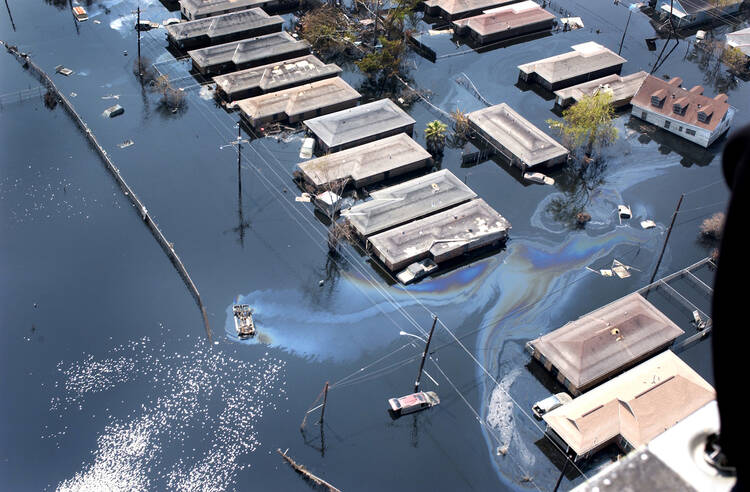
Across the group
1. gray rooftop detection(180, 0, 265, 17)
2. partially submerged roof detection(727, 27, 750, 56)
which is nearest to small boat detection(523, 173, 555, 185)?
partially submerged roof detection(727, 27, 750, 56)

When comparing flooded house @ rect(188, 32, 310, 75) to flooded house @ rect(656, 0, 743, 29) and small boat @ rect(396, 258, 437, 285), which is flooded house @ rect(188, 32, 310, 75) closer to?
small boat @ rect(396, 258, 437, 285)

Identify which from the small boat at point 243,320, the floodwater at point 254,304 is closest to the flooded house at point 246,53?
the floodwater at point 254,304

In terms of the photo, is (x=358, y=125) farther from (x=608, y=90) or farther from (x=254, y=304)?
(x=608, y=90)

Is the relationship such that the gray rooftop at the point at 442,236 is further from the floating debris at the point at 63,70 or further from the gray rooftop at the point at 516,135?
the floating debris at the point at 63,70

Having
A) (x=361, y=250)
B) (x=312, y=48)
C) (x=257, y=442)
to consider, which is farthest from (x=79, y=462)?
(x=312, y=48)

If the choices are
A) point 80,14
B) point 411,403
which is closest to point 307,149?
point 411,403
